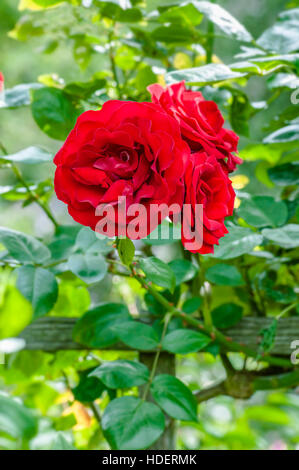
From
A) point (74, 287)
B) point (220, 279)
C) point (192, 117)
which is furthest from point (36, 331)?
point (192, 117)

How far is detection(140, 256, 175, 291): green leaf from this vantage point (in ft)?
1.08

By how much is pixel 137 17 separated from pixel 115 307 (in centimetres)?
34

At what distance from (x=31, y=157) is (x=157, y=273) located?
0.19 m

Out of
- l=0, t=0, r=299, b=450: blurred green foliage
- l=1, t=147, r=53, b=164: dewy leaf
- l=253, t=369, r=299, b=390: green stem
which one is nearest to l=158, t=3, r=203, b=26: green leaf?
l=0, t=0, r=299, b=450: blurred green foliage

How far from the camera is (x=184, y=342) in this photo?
438 mm

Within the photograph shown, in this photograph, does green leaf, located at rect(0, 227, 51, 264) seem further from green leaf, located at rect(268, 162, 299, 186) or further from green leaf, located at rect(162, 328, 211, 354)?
green leaf, located at rect(268, 162, 299, 186)

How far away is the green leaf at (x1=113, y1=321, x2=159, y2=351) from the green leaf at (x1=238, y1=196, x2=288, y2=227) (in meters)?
0.15

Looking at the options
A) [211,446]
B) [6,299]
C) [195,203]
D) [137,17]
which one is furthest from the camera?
[211,446]

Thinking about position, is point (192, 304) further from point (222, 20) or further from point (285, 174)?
point (222, 20)

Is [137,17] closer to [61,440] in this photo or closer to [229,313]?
[229,313]

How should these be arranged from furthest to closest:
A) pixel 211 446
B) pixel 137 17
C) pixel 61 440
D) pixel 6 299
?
pixel 211 446 → pixel 137 17 → pixel 61 440 → pixel 6 299

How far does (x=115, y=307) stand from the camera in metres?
0.51

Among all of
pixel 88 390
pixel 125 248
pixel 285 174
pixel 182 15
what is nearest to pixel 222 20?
pixel 182 15

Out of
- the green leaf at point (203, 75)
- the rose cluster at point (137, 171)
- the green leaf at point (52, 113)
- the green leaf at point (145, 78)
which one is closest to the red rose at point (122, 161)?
the rose cluster at point (137, 171)
